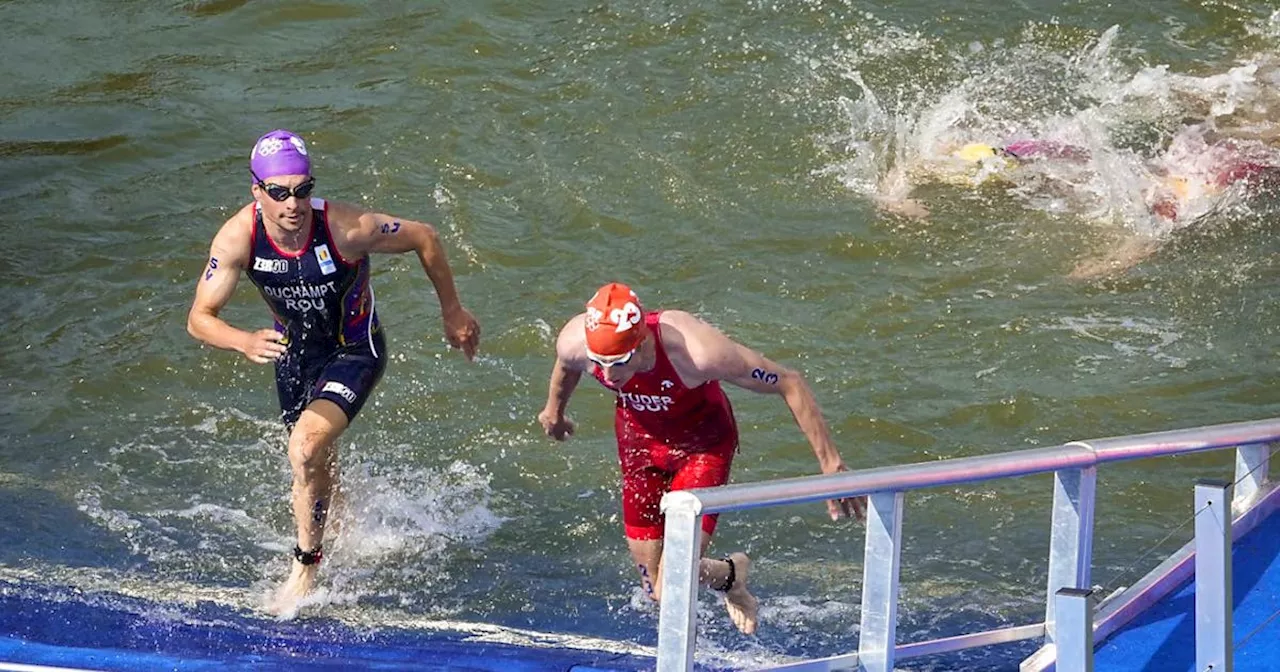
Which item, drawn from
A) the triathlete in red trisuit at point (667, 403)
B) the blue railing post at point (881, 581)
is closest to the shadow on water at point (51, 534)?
the triathlete in red trisuit at point (667, 403)

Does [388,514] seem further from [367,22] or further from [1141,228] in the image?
[367,22]

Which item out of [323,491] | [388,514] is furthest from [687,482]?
[388,514]

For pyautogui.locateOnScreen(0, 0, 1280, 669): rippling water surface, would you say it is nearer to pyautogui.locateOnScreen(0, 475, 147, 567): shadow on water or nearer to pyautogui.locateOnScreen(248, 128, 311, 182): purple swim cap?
pyautogui.locateOnScreen(0, 475, 147, 567): shadow on water

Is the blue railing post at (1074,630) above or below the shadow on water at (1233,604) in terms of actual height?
below

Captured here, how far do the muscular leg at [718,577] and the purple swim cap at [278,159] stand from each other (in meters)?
2.06

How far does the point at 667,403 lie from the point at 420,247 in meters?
1.57

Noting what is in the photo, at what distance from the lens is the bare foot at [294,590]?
6992mm

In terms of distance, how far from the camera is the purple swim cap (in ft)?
22.3

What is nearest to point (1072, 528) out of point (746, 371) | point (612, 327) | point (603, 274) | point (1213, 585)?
point (1213, 585)

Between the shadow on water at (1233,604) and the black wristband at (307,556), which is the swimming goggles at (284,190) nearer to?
the black wristband at (307,556)

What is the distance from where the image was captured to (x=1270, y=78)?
14.6 metres

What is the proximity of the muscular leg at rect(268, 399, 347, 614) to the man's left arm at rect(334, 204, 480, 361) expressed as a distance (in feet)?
2.26

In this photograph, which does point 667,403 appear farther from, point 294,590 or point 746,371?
point 294,590

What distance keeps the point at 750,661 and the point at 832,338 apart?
4.56m
